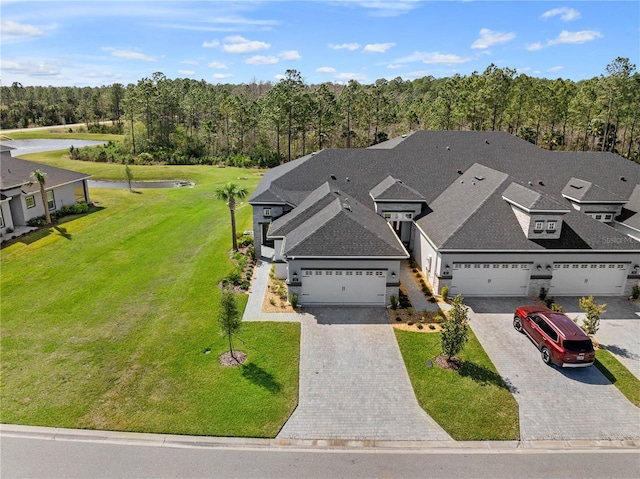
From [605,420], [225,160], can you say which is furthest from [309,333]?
[225,160]

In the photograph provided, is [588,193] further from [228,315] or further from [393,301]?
[228,315]

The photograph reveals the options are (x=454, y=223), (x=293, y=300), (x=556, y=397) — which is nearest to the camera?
(x=556, y=397)

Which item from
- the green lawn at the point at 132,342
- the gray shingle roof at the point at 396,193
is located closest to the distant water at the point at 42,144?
the green lawn at the point at 132,342

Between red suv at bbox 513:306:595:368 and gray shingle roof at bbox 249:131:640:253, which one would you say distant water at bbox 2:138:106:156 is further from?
red suv at bbox 513:306:595:368

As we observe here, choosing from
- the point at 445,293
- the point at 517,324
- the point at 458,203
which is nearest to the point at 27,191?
the point at 445,293

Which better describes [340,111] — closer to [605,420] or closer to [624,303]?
[624,303]

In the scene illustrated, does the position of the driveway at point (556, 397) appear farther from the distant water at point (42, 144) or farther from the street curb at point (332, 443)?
the distant water at point (42, 144)
